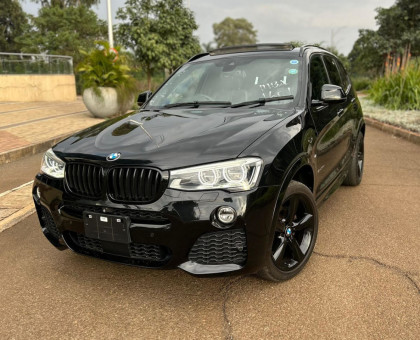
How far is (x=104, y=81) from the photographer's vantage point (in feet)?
40.8

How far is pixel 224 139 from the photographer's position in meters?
2.49

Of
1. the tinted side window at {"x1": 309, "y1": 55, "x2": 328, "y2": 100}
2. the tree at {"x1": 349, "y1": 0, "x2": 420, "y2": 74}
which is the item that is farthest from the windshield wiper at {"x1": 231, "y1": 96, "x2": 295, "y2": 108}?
the tree at {"x1": 349, "y1": 0, "x2": 420, "y2": 74}

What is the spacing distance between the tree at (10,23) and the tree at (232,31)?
48162mm

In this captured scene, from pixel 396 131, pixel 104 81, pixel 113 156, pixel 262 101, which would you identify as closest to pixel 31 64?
pixel 104 81

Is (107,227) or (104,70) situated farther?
(104,70)

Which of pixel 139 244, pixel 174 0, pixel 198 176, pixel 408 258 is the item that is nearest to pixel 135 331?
pixel 139 244

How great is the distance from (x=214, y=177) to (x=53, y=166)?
3.95ft

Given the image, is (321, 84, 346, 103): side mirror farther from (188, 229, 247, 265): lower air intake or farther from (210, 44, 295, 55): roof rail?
(188, 229, 247, 265): lower air intake

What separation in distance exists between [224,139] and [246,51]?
68.5 inches

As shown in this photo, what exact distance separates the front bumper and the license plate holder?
0.03m

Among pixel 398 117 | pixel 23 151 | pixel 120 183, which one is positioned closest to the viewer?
pixel 120 183

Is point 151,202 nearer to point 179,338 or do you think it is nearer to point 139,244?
point 139,244

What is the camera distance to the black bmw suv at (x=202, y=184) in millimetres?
2287

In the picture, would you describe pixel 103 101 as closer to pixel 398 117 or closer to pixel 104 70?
pixel 104 70
